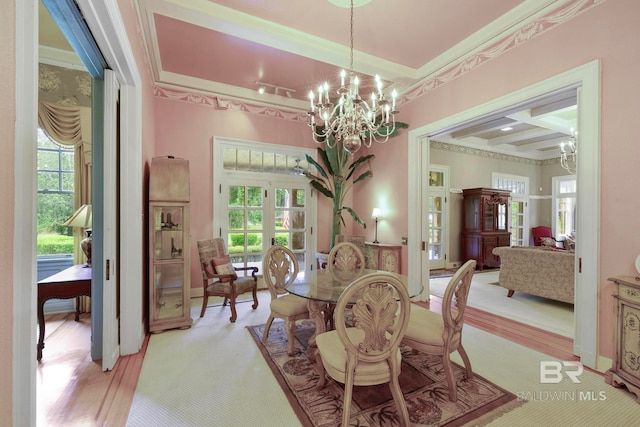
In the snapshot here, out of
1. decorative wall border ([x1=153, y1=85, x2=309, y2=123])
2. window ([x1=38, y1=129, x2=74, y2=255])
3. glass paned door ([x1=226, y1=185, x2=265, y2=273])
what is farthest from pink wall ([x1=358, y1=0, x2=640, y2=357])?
window ([x1=38, y1=129, x2=74, y2=255])

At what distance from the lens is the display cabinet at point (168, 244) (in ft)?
9.90

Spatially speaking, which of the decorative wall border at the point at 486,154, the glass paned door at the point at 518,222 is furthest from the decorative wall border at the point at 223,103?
the glass paned door at the point at 518,222

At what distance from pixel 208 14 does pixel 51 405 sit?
337cm

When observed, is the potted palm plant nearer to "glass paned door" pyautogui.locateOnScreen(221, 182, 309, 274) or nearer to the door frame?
"glass paned door" pyautogui.locateOnScreen(221, 182, 309, 274)

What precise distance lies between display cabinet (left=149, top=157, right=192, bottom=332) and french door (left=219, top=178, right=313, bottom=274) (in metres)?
1.36

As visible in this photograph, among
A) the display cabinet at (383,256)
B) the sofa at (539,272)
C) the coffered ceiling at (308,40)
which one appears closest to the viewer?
the coffered ceiling at (308,40)

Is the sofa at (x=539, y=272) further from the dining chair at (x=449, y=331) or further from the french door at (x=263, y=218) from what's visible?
the french door at (x=263, y=218)

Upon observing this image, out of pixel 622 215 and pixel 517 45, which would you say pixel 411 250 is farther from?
pixel 517 45

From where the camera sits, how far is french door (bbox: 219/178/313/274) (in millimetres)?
4633

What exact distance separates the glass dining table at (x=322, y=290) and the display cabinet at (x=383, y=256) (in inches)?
61.7

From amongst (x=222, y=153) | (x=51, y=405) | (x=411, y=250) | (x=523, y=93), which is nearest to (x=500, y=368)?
(x=411, y=250)

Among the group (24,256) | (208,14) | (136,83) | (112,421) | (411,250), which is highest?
(208,14)

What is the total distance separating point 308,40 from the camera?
3.20m

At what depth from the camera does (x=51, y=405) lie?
6.12ft
